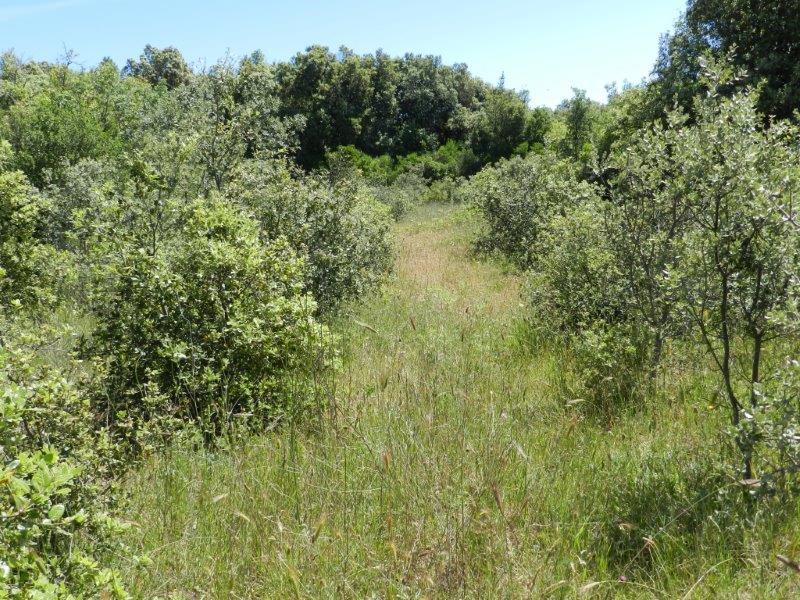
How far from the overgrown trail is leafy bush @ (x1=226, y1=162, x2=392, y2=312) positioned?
10.9 feet

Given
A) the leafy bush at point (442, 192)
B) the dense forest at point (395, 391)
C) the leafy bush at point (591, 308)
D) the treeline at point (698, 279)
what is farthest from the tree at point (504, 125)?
→ the treeline at point (698, 279)

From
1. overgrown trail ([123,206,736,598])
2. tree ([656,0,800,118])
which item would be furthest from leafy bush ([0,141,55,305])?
tree ([656,0,800,118])

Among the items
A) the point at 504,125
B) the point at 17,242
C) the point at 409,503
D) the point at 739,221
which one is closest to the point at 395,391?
the point at 409,503

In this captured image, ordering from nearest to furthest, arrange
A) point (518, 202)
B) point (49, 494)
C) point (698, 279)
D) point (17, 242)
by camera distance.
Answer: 1. point (49, 494)
2. point (698, 279)
3. point (17, 242)
4. point (518, 202)

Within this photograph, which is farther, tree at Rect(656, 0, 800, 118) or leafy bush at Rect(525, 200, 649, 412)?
tree at Rect(656, 0, 800, 118)

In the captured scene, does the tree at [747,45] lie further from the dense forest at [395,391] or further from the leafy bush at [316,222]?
the leafy bush at [316,222]

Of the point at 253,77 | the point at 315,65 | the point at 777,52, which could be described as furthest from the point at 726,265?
the point at 315,65

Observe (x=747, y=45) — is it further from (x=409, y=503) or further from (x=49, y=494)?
(x=49, y=494)

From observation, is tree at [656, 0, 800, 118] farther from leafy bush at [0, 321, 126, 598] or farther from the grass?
leafy bush at [0, 321, 126, 598]

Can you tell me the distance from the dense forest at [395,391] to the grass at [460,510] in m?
0.02

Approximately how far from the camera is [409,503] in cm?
303

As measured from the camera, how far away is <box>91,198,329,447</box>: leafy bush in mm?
4676

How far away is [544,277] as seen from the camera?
746 centimetres

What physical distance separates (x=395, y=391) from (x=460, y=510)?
1.50 meters
